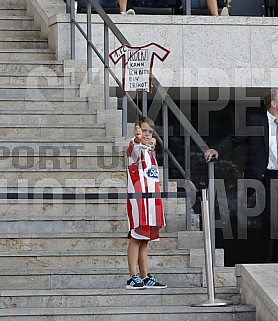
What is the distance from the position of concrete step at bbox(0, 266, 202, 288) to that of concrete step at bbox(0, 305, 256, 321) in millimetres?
782

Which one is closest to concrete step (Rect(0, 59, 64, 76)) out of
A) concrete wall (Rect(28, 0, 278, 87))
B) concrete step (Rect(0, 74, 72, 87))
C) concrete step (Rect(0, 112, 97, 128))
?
concrete step (Rect(0, 74, 72, 87))

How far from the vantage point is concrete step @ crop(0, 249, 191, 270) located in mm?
8961

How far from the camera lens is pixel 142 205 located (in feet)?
28.2

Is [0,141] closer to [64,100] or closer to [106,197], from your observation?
[64,100]

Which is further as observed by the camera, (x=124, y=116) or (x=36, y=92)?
(x=36, y=92)

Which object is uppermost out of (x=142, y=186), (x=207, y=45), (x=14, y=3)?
(x=14, y=3)

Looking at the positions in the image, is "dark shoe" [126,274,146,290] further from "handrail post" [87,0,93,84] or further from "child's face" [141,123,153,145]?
"handrail post" [87,0,93,84]

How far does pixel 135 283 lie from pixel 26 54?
13.8 ft

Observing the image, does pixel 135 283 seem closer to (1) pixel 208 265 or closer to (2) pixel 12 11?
(1) pixel 208 265

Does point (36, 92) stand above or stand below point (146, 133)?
above

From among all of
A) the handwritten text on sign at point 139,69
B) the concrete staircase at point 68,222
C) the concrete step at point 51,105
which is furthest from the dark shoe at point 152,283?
the concrete step at point 51,105

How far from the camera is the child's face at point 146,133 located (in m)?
8.60

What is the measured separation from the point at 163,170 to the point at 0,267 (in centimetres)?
179

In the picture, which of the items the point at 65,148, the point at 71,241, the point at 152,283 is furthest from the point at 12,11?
the point at 152,283
